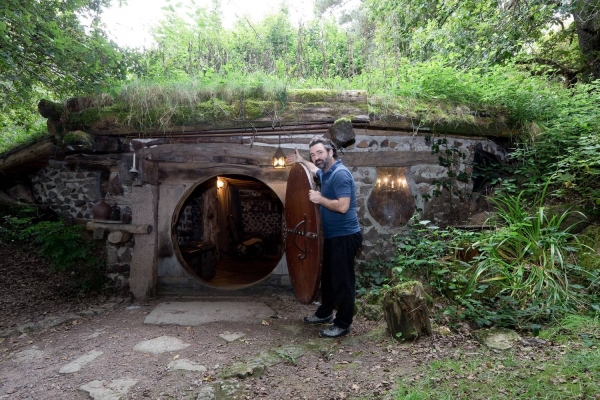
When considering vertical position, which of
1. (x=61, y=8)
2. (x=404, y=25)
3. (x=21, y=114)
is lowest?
(x=21, y=114)

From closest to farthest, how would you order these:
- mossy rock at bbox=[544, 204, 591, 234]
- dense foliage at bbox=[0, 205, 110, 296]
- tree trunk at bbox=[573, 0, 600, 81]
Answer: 1. mossy rock at bbox=[544, 204, 591, 234]
2. dense foliage at bbox=[0, 205, 110, 296]
3. tree trunk at bbox=[573, 0, 600, 81]

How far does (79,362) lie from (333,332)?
83.8 inches

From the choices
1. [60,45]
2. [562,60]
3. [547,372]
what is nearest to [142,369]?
[547,372]

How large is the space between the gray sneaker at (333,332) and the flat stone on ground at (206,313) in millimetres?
901

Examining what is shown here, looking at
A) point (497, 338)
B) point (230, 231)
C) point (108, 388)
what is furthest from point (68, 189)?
point (497, 338)

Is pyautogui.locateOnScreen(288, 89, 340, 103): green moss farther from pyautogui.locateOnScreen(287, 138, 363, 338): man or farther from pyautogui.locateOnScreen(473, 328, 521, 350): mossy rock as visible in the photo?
pyautogui.locateOnScreen(473, 328, 521, 350): mossy rock

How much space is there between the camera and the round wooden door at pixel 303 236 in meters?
3.37

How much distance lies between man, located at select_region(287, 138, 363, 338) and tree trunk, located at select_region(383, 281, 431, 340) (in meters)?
0.35

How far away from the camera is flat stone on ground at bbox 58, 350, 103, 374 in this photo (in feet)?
9.74

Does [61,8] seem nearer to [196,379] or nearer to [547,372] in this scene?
[196,379]

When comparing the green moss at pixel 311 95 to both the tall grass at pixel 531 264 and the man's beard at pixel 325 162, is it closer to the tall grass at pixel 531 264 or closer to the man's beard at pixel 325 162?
the man's beard at pixel 325 162

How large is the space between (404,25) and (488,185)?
4.85m

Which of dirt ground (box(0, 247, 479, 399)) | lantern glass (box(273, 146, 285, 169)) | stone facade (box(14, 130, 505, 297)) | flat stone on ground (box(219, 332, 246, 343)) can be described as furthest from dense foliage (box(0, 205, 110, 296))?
lantern glass (box(273, 146, 285, 169))

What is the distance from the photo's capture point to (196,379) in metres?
2.69
